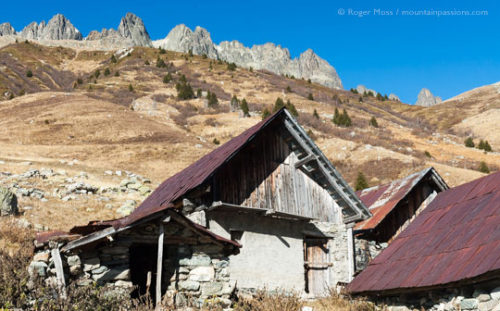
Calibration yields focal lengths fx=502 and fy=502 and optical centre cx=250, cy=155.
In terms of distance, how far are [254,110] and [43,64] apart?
2754 inches

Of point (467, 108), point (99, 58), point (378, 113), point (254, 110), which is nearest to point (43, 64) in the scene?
point (99, 58)

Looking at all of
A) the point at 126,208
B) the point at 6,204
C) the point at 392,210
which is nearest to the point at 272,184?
the point at 392,210

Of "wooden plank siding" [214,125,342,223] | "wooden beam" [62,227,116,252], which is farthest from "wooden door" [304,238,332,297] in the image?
"wooden beam" [62,227,116,252]

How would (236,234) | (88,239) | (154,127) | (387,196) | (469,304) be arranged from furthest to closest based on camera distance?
1. (154,127)
2. (387,196)
3. (236,234)
4. (469,304)
5. (88,239)

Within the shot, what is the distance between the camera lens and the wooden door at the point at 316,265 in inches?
650

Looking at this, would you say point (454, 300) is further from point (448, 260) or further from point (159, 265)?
point (159, 265)

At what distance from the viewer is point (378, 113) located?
9300cm

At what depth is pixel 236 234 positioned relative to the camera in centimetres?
1454

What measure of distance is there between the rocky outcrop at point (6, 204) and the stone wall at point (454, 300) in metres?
16.3

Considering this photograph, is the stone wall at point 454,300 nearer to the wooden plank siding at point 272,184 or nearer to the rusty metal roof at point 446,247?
the rusty metal roof at point 446,247

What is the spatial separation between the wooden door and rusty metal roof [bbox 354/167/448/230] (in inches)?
64.1

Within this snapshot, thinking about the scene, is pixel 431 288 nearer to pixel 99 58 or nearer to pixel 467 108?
pixel 467 108

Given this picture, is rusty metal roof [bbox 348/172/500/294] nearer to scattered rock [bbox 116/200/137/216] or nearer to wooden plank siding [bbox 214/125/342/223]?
wooden plank siding [bbox 214/125/342/223]

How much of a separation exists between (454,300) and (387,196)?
768cm
